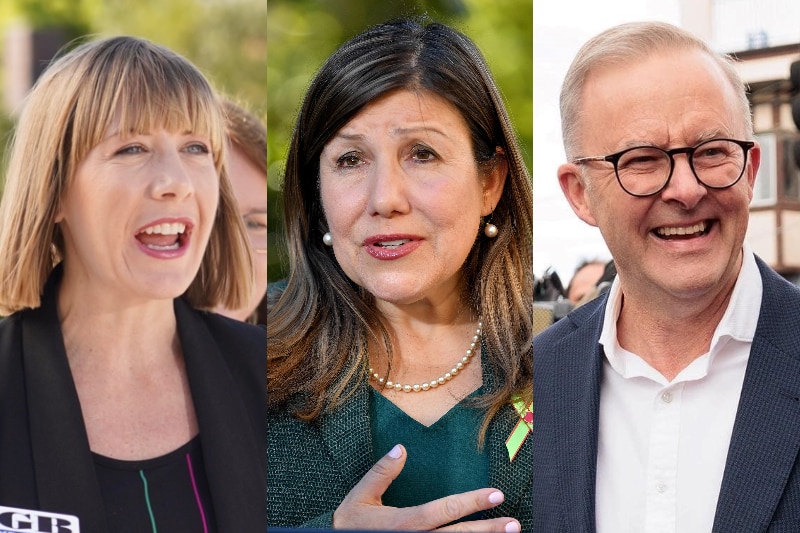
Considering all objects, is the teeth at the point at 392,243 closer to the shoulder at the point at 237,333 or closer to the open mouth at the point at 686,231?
the shoulder at the point at 237,333

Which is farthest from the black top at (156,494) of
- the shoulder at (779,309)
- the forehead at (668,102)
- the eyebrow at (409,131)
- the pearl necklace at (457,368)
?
the shoulder at (779,309)

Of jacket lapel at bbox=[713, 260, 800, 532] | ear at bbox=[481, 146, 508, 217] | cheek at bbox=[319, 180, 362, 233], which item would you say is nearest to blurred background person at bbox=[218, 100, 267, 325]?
cheek at bbox=[319, 180, 362, 233]

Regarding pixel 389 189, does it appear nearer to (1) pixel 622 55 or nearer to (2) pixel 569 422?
(1) pixel 622 55

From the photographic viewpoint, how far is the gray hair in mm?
2777

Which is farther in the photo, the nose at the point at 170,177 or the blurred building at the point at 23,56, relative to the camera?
the blurred building at the point at 23,56

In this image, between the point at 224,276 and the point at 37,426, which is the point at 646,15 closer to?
the point at 224,276

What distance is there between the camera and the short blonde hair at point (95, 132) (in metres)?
3.54

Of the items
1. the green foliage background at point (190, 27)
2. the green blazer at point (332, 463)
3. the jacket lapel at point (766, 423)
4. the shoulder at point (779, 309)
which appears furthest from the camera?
the green foliage background at point (190, 27)

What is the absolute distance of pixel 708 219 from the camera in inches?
108

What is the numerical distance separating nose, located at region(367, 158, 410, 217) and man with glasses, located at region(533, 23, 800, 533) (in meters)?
0.50

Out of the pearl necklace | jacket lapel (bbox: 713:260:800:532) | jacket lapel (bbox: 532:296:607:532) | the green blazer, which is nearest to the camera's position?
jacket lapel (bbox: 713:260:800:532)

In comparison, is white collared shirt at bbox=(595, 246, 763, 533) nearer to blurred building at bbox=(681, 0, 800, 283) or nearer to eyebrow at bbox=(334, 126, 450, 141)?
blurred building at bbox=(681, 0, 800, 283)

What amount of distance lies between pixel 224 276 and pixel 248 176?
1.29 ft

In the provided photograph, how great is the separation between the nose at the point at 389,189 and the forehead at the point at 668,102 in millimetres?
642
